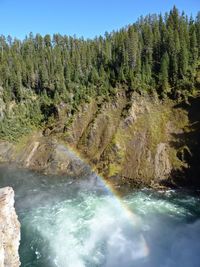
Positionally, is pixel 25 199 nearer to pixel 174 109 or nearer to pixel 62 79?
pixel 174 109

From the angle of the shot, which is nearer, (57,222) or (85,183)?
(57,222)

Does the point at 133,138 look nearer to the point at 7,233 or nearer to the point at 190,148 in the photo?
the point at 190,148

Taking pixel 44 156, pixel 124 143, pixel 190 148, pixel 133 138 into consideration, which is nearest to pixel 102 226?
pixel 124 143

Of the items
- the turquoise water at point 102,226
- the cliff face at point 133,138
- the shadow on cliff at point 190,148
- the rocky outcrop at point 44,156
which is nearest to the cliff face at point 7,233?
the turquoise water at point 102,226

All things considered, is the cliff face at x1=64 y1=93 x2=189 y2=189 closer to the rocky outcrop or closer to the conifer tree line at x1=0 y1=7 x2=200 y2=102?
the rocky outcrop

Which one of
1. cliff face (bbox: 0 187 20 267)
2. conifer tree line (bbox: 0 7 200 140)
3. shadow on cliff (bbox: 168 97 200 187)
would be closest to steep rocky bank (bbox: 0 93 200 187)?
shadow on cliff (bbox: 168 97 200 187)

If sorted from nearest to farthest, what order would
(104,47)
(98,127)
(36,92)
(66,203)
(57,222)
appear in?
1. (57,222)
2. (66,203)
3. (98,127)
4. (36,92)
5. (104,47)

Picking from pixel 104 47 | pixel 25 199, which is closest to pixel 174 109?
pixel 25 199
